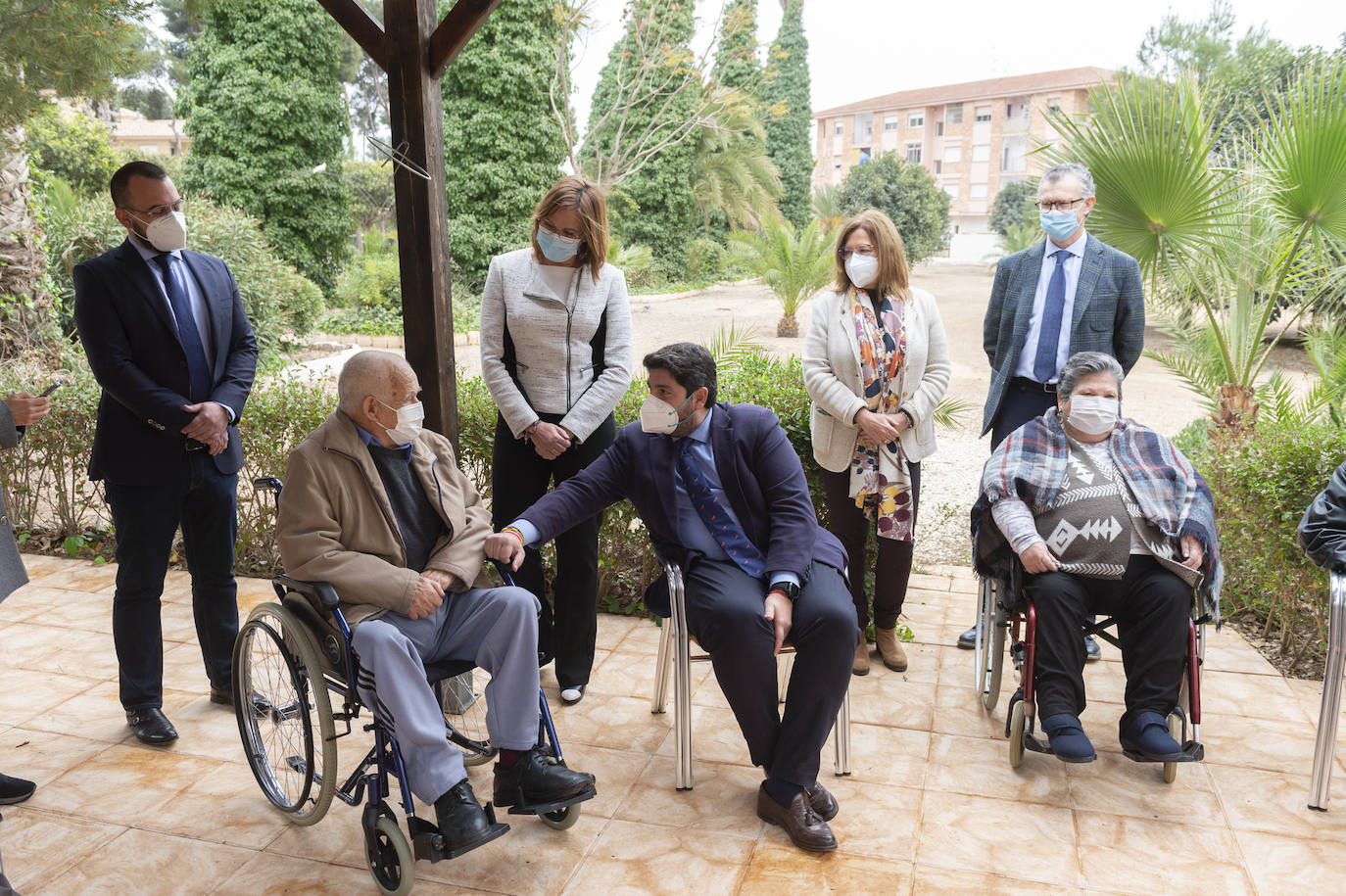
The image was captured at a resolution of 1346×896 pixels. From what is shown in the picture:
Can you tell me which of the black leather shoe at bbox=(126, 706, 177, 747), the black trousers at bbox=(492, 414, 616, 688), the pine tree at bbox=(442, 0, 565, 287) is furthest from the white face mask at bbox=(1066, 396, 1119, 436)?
the pine tree at bbox=(442, 0, 565, 287)

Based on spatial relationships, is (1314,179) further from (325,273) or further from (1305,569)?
(325,273)

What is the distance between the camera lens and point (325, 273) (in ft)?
53.3

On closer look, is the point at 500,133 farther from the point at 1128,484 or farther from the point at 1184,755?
the point at 1184,755

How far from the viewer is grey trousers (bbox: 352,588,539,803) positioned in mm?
2285

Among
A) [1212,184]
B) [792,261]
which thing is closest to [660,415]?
[1212,184]

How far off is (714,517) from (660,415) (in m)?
0.35

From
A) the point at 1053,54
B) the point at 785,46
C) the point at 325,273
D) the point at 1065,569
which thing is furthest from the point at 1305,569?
the point at 1053,54

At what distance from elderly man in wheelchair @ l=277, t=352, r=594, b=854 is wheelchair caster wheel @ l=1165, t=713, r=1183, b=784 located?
1680 millimetres

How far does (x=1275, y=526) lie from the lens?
3.56m

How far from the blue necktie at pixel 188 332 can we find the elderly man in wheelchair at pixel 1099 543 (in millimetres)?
2483

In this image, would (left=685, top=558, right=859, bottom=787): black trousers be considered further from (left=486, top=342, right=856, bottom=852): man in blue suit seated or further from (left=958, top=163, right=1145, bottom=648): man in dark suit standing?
(left=958, top=163, right=1145, bottom=648): man in dark suit standing

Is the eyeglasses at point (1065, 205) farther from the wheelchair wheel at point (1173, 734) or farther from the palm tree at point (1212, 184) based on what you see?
the wheelchair wheel at point (1173, 734)

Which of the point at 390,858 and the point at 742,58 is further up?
the point at 742,58

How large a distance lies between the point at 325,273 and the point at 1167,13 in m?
27.2
